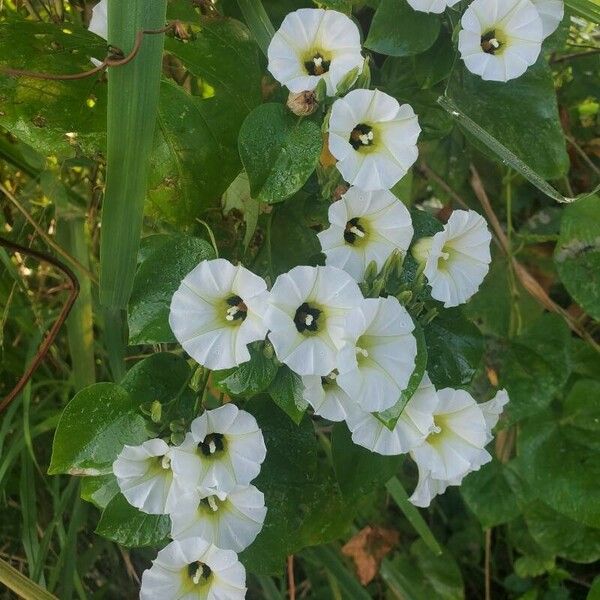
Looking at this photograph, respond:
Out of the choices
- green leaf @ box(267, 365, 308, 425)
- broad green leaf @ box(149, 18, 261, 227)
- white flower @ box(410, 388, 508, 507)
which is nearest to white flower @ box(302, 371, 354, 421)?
green leaf @ box(267, 365, 308, 425)

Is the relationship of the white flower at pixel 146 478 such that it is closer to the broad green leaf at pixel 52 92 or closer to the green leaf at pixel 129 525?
the green leaf at pixel 129 525

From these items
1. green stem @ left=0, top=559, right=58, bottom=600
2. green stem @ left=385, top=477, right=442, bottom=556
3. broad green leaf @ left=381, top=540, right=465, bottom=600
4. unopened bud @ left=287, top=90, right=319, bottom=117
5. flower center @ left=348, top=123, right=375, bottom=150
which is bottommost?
broad green leaf @ left=381, top=540, right=465, bottom=600

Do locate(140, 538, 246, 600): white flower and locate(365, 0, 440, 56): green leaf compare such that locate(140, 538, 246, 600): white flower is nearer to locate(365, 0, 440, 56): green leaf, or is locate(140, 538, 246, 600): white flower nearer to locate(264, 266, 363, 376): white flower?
locate(264, 266, 363, 376): white flower

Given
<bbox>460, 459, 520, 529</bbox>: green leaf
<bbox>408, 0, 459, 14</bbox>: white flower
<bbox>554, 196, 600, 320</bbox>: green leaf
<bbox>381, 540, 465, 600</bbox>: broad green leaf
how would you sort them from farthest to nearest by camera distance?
1. <bbox>381, 540, 465, 600</bbox>: broad green leaf
2. <bbox>460, 459, 520, 529</bbox>: green leaf
3. <bbox>554, 196, 600, 320</bbox>: green leaf
4. <bbox>408, 0, 459, 14</bbox>: white flower

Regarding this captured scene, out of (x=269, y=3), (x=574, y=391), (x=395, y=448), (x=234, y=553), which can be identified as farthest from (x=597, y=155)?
(x=234, y=553)

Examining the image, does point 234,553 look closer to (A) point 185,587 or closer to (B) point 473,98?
(A) point 185,587

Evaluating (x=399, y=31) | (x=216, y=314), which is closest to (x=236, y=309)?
(x=216, y=314)

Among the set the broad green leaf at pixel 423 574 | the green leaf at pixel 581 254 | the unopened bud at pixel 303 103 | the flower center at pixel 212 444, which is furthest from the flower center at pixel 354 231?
the broad green leaf at pixel 423 574

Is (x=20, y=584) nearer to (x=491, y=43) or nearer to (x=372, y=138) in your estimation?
(x=372, y=138)
